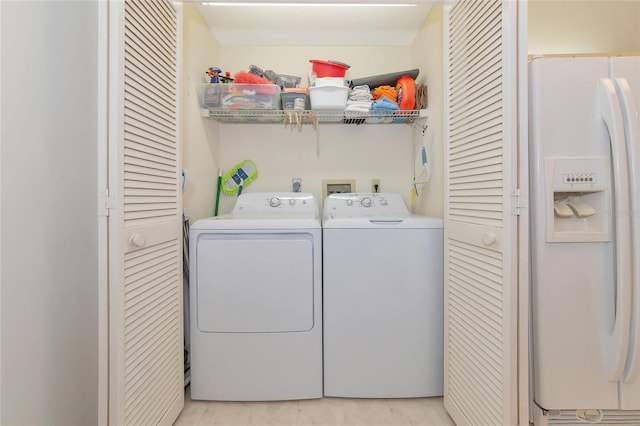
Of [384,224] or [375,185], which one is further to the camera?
[375,185]

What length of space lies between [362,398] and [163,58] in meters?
1.96

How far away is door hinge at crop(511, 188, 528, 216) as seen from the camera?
1.02 meters

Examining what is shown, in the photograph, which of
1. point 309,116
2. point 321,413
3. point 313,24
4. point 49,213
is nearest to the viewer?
point 49,213

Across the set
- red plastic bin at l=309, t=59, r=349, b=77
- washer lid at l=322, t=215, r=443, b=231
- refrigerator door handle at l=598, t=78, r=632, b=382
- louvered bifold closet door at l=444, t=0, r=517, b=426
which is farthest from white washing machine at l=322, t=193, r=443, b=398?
red plastic bin at l=309, t=59, r=349, b=77

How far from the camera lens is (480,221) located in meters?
1.21

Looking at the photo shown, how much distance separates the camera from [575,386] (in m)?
1.12

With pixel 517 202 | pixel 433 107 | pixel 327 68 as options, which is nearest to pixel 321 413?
pixel 517 202

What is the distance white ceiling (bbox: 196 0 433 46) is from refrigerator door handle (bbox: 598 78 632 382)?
137 cm

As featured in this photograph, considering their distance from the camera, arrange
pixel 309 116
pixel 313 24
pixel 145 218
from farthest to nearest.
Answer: pixel 313 24
pixel 309 116
pixel 145 218

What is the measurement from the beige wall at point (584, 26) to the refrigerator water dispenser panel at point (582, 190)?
1.23 metres

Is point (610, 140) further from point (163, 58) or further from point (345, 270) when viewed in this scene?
point (163, 58)

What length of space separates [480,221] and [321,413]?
123 centimetres

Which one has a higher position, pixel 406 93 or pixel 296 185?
pixel 406 93

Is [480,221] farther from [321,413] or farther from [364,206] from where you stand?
[321,413]
